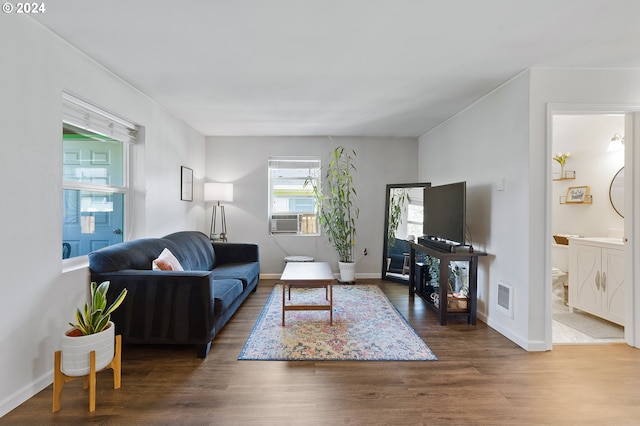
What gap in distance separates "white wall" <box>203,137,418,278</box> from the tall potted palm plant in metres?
0.13

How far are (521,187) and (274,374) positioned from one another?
2559mm

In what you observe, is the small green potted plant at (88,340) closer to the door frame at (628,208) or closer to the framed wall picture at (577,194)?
the door frame at (628,208)

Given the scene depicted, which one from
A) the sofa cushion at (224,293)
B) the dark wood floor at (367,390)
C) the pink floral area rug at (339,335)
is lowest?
the dark wood floor at (367,390)

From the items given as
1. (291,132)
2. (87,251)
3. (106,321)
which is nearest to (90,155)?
(87,251)

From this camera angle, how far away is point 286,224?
17.4 feet

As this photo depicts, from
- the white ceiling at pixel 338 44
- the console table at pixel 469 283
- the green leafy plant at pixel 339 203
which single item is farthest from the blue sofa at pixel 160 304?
the green leafy plant at pixel 339 203

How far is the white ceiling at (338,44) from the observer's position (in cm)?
183

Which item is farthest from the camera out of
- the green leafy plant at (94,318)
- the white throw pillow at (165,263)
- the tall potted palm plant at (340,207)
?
the tall potted palm plant at (340,207)

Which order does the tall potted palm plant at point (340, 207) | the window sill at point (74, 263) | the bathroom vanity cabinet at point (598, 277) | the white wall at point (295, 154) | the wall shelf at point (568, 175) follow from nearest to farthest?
the window sill at point (74, 263) → the bathroom vanity cabinet at point (598, 277) → the wall shelf at point (568, 175) → the tall potted palm plant at point (340, 207) → the white wall at point (295, 154)

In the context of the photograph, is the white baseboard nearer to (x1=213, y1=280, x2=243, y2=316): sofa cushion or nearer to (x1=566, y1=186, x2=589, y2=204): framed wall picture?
(x1=213, y1=280, x2=243, y2=316): sofa cushion

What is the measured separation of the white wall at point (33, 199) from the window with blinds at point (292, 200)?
2.96m

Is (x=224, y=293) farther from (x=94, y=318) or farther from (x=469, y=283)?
(x=469, y=283)

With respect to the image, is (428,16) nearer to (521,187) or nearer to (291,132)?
(521,187)

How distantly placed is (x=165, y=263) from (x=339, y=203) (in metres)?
2.91
